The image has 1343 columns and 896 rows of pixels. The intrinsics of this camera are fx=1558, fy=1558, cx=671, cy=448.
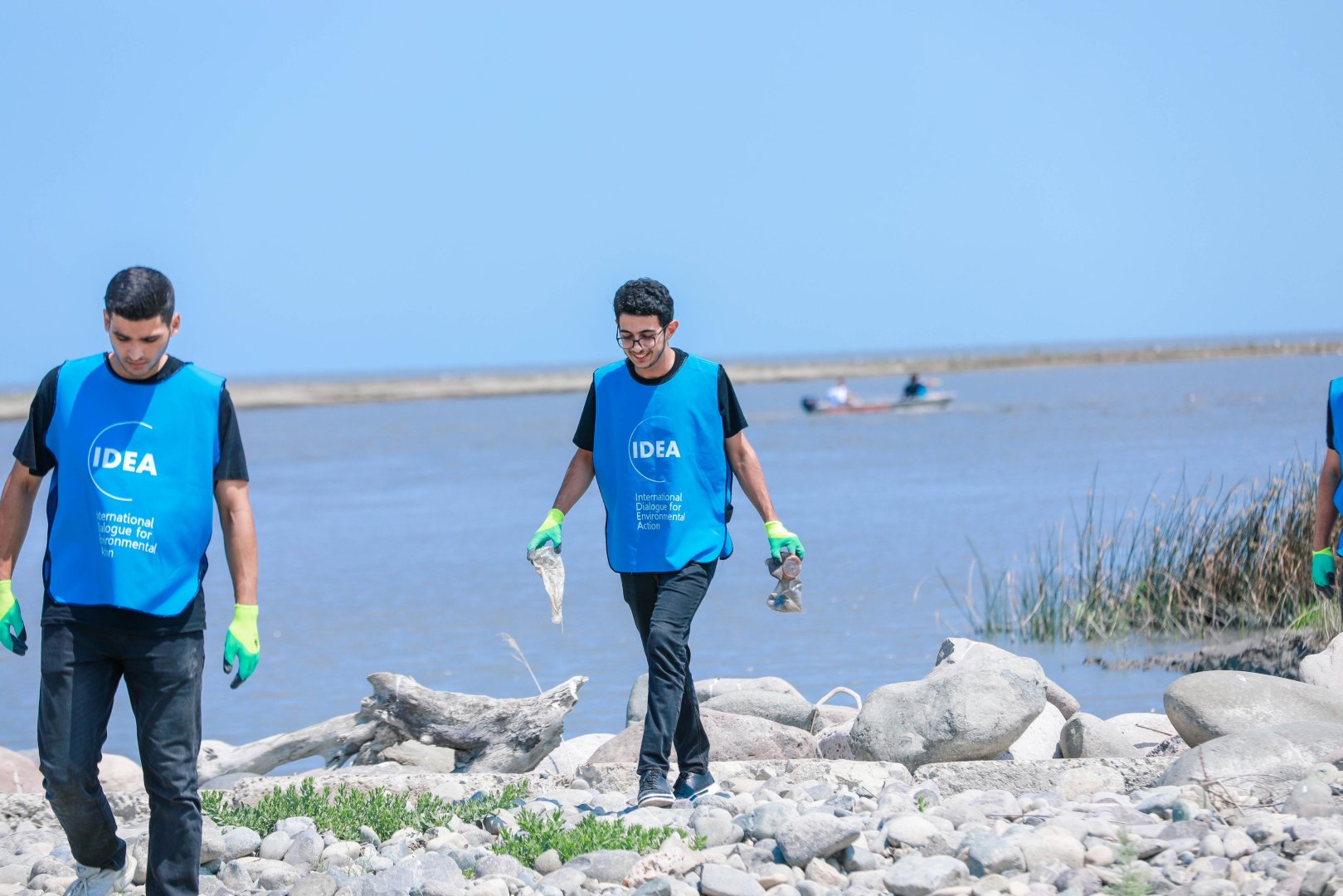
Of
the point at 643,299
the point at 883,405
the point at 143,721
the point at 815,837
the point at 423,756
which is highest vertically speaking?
the point at 643,299

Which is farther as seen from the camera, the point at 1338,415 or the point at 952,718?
the point at 952,718

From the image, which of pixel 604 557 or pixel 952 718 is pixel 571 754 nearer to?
pixel 952 718

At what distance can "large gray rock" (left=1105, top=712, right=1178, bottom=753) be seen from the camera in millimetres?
7109

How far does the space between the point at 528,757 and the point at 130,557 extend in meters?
3.54

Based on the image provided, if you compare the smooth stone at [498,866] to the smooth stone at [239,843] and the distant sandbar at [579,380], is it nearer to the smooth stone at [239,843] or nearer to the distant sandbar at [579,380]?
the smooth stone at [239,843]

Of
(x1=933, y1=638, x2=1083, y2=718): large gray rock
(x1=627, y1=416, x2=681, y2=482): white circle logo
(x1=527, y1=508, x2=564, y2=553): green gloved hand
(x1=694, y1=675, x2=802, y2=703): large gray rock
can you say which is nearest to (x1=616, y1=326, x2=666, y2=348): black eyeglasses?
(x1=627, y1=416, x2=681, y2=482): white circle logo

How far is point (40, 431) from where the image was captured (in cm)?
425

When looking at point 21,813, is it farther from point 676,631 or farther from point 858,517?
point 858,517

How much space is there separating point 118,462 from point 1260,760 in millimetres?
3649

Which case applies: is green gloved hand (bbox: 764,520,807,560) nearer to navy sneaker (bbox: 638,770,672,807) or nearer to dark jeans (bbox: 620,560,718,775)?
dark jeans (bbox: 620,560,718,775)

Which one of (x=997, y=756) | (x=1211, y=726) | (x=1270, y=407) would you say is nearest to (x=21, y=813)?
(x=997, y=756)

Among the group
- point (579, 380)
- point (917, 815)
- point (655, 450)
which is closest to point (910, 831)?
point (917, 815)

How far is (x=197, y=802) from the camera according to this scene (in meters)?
4.28

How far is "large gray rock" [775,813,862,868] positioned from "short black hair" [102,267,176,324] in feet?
7.45
